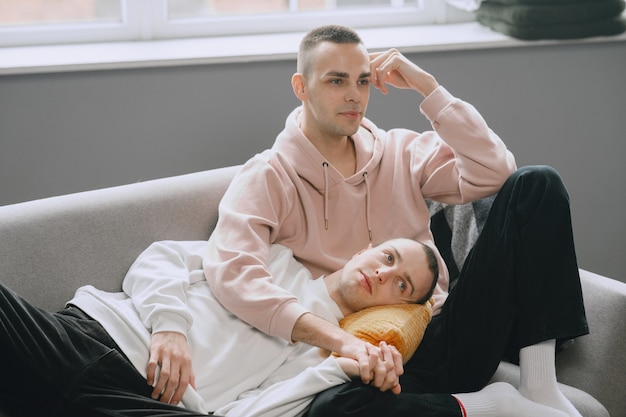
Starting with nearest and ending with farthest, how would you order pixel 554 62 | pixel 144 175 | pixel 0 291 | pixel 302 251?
pixel 0 291 < pixel 302 251 < pixel 144 175 < pixel 554 62

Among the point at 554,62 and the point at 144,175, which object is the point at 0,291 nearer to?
the point at 144,175

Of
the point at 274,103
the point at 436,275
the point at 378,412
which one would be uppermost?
the point at 274,103

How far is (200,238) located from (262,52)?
73 cm

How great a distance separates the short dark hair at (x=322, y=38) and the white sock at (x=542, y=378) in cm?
82

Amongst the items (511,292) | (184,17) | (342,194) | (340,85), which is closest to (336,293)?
(342,194)

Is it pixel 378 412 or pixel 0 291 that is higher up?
pixel 0 291

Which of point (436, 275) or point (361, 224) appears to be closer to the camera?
point (436, 275)

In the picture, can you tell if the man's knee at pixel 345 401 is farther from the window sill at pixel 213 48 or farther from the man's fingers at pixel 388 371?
the window sill at pixel 213 48

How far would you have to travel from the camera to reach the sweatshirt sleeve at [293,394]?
1717 mm

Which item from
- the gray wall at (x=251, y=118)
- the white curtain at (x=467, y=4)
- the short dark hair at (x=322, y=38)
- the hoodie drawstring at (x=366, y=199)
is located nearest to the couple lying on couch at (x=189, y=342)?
the hoodie drawstring at (x=366, y=199)

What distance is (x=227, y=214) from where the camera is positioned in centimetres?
206

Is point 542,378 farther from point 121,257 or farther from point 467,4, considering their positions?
point 467,4

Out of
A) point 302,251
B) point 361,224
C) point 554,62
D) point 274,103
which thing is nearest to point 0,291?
point 302,251

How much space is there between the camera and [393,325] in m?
1.85
